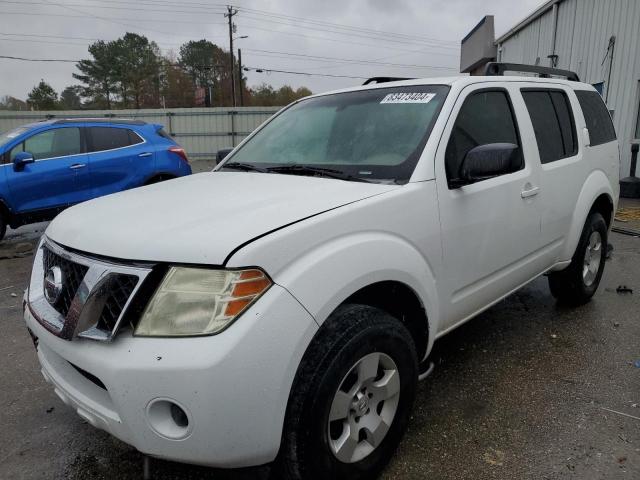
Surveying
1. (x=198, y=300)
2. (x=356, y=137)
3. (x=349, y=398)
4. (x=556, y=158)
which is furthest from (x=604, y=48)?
(x=198, y=300)

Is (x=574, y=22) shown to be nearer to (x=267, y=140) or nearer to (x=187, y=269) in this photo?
(x=267, y=140)

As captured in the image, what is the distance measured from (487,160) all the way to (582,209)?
1.74 m

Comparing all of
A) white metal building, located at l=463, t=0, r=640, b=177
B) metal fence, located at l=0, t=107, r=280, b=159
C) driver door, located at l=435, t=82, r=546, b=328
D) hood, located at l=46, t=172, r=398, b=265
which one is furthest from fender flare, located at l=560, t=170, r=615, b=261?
metal fence, located at l=0, t=107, r=280, b=159

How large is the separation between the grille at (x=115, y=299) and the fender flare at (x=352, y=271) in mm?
509

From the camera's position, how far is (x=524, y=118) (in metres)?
3.24

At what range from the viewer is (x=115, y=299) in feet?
5.72

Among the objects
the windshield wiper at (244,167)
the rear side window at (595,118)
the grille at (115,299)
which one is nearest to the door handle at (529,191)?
the rear side window at (595,118)

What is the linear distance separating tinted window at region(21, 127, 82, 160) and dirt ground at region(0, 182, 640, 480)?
3992 millimetres

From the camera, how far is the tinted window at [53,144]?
7228mm

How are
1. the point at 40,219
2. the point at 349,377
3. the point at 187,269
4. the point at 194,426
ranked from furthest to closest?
the point at 40,219 → the point at 349,377 → the point at 187,269 → the point at 194,426

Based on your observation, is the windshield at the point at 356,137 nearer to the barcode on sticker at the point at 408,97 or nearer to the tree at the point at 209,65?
the barcode on sticker at the point at 408,97

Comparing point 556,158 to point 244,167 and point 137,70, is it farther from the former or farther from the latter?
point 137,70

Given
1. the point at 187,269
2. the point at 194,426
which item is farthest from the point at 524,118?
the point at 194,426

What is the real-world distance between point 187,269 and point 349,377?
774mm
